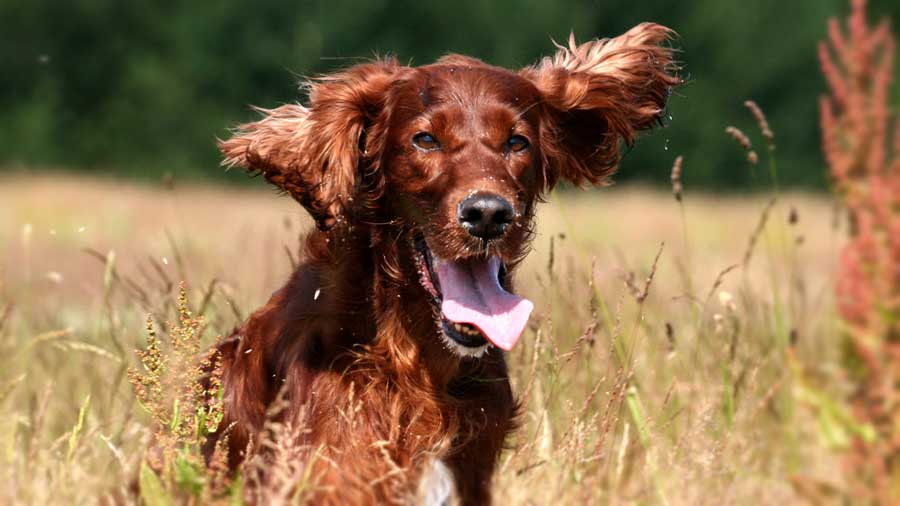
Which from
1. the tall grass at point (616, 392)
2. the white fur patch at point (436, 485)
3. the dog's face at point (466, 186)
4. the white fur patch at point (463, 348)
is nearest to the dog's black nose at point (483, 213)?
the dog's face at point (466, 186)

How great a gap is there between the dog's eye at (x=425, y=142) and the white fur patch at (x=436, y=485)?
2.64 ft

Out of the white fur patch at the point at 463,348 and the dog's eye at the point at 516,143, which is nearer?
the white fur patch at the point at 463,348

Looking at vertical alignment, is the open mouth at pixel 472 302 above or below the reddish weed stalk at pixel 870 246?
below

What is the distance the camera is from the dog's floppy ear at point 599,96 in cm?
404

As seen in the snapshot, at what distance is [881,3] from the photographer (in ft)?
124

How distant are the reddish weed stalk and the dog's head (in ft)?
2.56

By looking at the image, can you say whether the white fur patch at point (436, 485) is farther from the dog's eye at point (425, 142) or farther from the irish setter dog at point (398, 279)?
the dog's eye at point (425, 142)

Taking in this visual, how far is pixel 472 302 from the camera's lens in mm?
3438

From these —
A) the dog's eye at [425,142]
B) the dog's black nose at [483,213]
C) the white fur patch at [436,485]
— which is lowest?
the white fur patch at [436,485]

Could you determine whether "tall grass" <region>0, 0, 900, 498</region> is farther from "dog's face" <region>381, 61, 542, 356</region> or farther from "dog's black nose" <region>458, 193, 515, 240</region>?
"dog's black nose" <region>458, 193, 515, 240</region>

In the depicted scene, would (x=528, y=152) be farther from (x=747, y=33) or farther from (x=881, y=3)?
(x=881, y=3)

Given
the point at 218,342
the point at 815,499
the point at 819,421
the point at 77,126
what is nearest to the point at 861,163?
the point at 819,421

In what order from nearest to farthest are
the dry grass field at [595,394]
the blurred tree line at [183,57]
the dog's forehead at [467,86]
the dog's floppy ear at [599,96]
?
1. the dry grass field at [595,394]
2. the dog's forehead at [467,86]
3. the dog's floppy ear at [599,96]
4. the blurred tree line at [183,57]

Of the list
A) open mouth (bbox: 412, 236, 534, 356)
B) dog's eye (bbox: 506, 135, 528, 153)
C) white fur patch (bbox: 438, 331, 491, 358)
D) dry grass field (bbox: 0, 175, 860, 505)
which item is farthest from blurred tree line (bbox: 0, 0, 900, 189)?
white fur patch (bbox: 438, 331, 491, 358)
